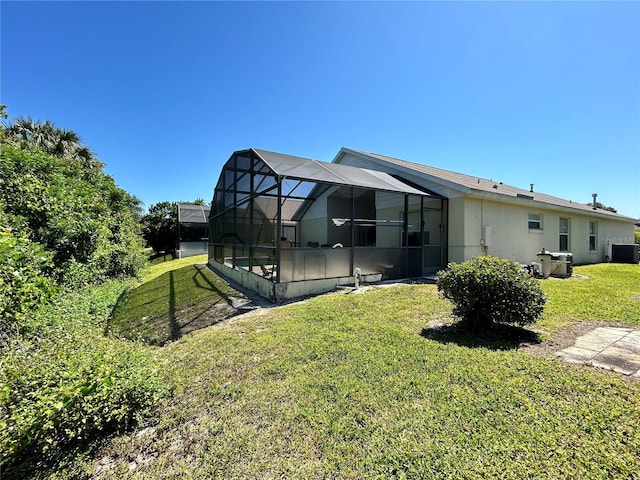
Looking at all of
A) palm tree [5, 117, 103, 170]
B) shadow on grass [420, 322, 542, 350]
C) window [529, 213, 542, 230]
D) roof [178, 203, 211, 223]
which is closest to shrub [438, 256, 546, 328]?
shadow on grass [420, 322, 542, 350]

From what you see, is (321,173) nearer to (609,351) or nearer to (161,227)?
(609,351)

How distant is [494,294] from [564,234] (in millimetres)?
13603

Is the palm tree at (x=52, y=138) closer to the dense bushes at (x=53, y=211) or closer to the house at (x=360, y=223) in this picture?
the dense bushes at (x=53, y=211)

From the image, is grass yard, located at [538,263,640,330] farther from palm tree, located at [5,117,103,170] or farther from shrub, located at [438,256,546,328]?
palm tree, located at [5,117,103,170]

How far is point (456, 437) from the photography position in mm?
2168

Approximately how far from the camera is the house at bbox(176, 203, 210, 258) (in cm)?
2523

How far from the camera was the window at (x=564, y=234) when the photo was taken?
13586mm

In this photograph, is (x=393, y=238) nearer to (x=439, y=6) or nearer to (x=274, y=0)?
(x=439, y=6)

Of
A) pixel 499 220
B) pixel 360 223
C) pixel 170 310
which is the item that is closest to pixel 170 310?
pixel 170 310

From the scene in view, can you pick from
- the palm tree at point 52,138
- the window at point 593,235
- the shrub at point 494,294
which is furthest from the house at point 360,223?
the palm tree at point 52,138

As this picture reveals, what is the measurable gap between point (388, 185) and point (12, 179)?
9.49m

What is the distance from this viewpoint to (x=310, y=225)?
13.8 meters

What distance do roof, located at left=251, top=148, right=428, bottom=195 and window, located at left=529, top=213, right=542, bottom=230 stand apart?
6.10 m

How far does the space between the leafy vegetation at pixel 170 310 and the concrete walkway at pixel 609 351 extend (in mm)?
6229
